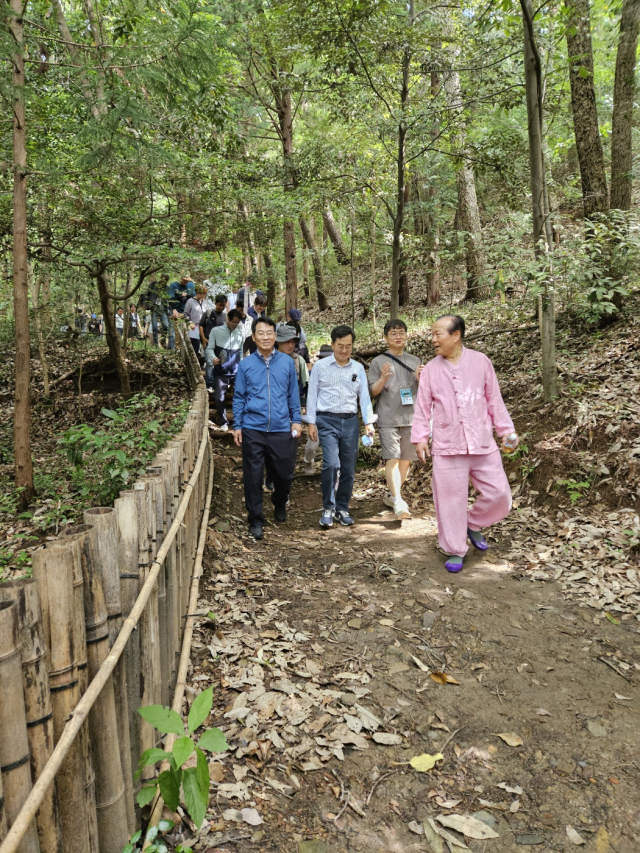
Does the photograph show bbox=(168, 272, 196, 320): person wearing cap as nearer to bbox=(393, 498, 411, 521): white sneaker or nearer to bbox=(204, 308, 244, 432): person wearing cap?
bbox=(204, 308, 244, 432): person wearing cap

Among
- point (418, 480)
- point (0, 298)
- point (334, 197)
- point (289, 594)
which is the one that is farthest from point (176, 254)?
point (0, 298)

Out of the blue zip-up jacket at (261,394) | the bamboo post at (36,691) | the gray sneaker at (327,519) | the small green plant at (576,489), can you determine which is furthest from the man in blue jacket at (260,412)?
the bamboo post at (36,691)

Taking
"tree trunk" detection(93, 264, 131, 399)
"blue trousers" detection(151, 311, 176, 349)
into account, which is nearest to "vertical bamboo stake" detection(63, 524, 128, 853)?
"tree trunk" detection(93, 264, 131, 399)

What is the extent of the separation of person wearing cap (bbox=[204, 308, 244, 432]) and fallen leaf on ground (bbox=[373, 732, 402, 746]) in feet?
22.3

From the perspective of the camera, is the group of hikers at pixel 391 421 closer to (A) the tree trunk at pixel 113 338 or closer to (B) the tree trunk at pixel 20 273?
(B) the tree trunk at pixel 20 273

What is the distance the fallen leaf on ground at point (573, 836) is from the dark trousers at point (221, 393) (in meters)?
8.16

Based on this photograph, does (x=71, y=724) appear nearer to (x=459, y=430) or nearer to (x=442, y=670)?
(x=442, y=670)

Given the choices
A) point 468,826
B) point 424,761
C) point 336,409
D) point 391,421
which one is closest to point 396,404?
point 391,421

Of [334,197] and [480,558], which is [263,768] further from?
[334,197]

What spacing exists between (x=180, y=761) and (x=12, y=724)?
80 cm

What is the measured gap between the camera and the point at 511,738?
2818 mm

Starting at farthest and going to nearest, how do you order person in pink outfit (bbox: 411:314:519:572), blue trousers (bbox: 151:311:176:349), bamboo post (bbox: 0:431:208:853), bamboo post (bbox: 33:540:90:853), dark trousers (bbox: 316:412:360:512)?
1. blue trousers (bbox: 151:311:176:349)
2. dark trousers (bbox: 316:412:360:512)
3. person in pink outfit (bbox: 411:314:519:572)
4. bamboo post (bbox: 33:540:90:853)
5. bamboo post (bbox: 0:431:208:853)

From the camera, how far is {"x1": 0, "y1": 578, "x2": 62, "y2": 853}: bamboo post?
149 centimetres

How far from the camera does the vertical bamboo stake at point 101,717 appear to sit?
181 centimetres
